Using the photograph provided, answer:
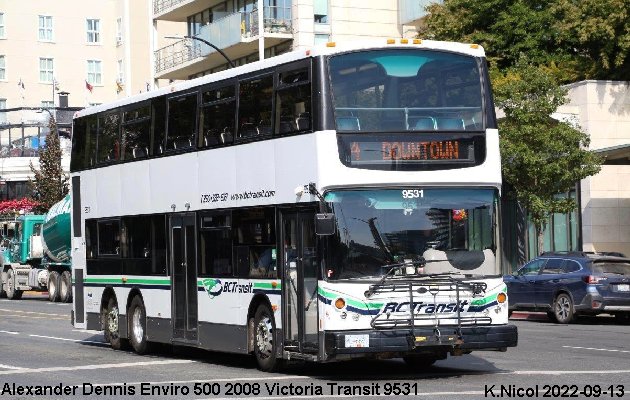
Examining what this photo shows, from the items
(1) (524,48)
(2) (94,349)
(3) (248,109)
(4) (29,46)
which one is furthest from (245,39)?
(4) (29,46)

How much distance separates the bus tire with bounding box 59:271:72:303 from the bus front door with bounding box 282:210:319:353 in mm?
29379

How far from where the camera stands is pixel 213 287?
2009cm

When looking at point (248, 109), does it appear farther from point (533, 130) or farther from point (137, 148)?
point (533, 130)

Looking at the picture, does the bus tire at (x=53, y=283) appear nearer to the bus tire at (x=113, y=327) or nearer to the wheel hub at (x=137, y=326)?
the bus tire at (x=113, y=327)

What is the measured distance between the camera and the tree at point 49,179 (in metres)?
62.8

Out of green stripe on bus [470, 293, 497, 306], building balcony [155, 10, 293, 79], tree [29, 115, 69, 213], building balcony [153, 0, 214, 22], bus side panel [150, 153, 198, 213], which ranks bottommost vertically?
green stripe on bus [470, 293, 497, 306]

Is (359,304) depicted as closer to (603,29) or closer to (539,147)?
(539,147)

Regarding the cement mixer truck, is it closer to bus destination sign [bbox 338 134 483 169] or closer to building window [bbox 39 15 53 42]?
bus destination sign [bbox 338 134 483 169]

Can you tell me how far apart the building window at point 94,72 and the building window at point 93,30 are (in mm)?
1650

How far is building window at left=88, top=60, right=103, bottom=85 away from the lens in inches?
3930

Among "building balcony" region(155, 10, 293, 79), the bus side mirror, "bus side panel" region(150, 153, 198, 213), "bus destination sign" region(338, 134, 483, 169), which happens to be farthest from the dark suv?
"building balcony" region(155, 10, 293, 79)

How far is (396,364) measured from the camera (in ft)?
65.1

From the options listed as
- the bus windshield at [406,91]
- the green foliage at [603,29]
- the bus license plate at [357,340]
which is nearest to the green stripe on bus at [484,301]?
the bus license plate at [357,340]

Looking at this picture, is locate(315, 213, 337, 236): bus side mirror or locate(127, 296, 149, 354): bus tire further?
locate(127, 296, 149, 354): bus tire
